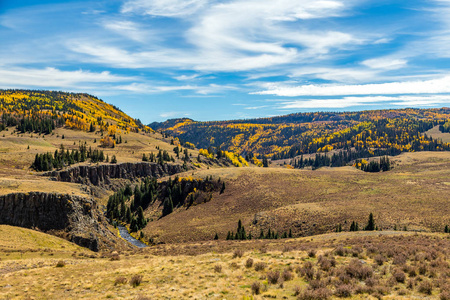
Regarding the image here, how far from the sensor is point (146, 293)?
1767 centimetres

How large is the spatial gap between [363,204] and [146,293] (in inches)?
3036

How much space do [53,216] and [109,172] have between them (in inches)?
3902

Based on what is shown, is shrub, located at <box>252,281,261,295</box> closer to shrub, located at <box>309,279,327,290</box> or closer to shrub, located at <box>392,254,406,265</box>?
shrub, located at <box>309,279,327,290</box>

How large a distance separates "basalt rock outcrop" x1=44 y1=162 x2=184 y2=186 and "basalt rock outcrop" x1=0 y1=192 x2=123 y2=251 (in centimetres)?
5902

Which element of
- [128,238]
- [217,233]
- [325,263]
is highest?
Answer: [325,263]

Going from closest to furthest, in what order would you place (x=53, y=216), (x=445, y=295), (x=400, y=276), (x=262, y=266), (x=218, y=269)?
(x=445, y=295) → (x=400, y=276) → (x=262, y=266) → (x=218, y=269) → (x=53, y=216)

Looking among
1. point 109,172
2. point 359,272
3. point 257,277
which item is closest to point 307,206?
point 359,272

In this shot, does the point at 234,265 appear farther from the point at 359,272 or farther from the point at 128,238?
the point at 128,238

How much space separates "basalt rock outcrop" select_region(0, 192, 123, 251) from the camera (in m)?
45.8

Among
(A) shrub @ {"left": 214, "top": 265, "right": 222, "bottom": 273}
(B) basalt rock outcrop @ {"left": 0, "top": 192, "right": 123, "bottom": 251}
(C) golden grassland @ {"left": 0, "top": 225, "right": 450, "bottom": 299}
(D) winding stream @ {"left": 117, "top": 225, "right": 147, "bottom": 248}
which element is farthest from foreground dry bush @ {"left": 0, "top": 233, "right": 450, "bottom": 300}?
(D) winding stream @ {"left": 117, "top": 225, "right": 147, "bottom": 248}

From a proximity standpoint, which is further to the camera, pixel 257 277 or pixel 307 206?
pixel 307 206

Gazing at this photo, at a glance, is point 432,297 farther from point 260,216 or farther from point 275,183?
point 275,183

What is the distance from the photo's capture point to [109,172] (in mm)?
142500

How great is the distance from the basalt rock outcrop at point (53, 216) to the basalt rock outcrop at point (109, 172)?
5902 centimetres
